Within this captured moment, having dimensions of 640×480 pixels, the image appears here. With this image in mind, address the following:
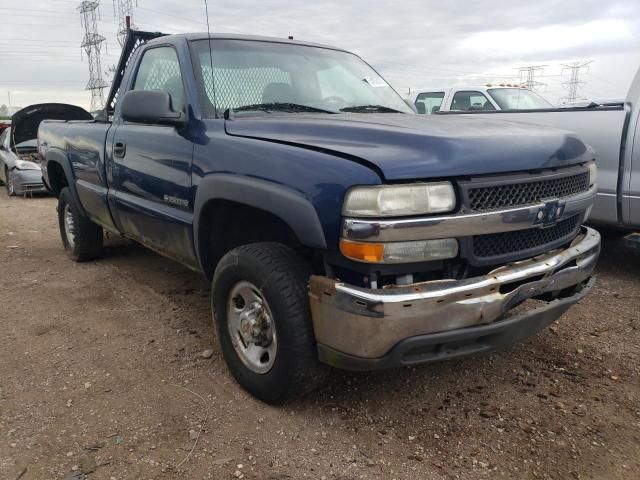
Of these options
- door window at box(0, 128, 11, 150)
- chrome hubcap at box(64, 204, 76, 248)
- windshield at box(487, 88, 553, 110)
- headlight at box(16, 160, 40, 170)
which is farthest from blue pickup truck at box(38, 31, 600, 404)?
door window at box(0, 128, 11, 150)

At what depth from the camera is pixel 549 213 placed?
8.50ft

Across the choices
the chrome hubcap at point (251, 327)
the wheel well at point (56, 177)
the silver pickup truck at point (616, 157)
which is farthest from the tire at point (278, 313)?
the wheel well at point (56, 177)

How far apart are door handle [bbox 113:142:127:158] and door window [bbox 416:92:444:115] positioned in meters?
6.15

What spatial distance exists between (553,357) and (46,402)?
9.45ft

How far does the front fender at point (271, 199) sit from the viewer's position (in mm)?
2348

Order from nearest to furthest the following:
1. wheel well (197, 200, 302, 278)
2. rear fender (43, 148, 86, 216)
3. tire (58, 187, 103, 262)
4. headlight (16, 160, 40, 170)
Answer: wheel well (197, 200, 302, 278) < rear fender (43, 148, 86, 216) < tire (58, 187, 103, 262) < headlight (16, 160, 40, 170)

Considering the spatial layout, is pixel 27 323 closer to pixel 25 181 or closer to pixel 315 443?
pixel 315 443

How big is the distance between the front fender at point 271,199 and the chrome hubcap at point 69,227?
3145mm

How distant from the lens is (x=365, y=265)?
2.27 metres

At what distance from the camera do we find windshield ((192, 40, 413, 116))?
3.32m

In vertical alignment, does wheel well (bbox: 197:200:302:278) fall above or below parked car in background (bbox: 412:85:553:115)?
below

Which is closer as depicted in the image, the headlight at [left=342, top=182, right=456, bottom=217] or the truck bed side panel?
the headlight at [left=342, top=182, right=456, bottom=217]

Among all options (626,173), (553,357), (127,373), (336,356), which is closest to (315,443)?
(336,356)

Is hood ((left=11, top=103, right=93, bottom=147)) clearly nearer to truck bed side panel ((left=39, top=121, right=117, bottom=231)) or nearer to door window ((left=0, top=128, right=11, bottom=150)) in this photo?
door window ((left=0, top=128, right=11, bottom=150))
